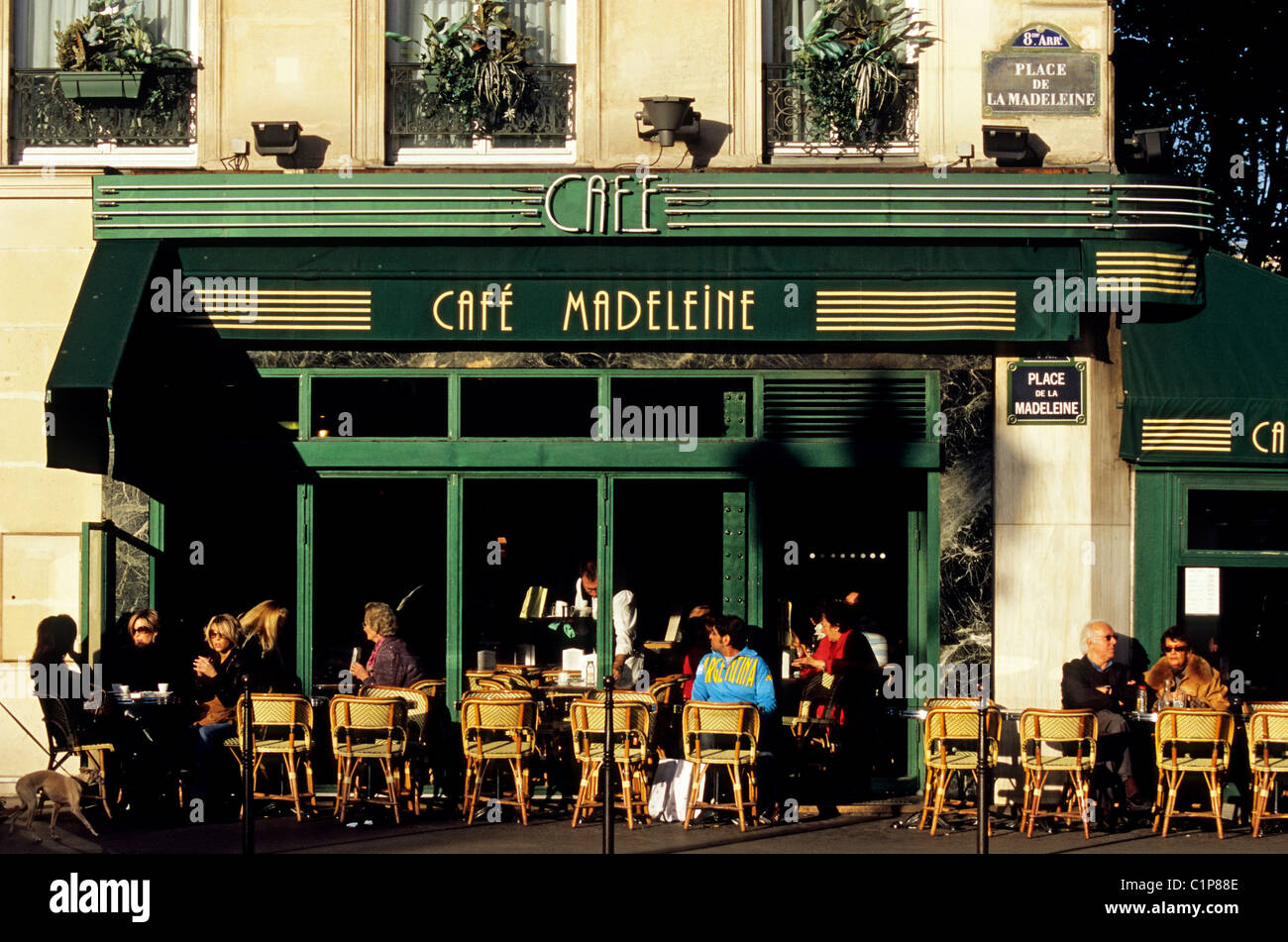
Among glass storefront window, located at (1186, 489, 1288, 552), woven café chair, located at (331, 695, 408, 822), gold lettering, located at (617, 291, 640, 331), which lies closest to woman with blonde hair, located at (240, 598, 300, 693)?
woven café chair, located at (331, 695, 408, 822)

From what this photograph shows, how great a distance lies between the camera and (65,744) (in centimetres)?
1475

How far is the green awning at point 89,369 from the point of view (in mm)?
14172

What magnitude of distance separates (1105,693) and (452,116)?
6898 mm

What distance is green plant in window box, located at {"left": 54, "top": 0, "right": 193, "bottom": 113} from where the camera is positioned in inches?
609

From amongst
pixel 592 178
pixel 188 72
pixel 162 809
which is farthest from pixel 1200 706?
pixel 188 72

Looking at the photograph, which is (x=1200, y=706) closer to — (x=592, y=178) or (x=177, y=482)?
(x=592, y=178)

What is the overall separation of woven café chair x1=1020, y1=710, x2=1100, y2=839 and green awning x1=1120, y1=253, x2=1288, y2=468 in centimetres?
219

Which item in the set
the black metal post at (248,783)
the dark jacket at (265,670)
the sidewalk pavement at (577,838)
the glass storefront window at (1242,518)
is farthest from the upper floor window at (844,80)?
the black metal post at (248,783)

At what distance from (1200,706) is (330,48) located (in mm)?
8599

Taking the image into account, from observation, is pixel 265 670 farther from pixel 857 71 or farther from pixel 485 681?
pixel 857 71

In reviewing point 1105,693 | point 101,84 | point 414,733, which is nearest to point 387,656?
point 414,733

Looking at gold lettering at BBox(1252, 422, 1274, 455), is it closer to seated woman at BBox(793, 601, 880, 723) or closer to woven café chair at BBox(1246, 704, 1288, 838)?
woven café chair at BBox(1246, 704, 1288, 838)
